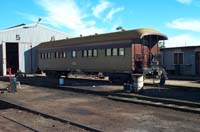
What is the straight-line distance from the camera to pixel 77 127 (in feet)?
36.5

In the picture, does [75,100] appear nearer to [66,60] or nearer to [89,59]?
[89,59]

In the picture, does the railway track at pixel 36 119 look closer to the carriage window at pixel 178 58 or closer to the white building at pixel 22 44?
the carriage window at pixel 178 58

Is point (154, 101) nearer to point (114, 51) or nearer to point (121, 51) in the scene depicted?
point (121, 51)

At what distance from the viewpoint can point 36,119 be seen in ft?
42.3

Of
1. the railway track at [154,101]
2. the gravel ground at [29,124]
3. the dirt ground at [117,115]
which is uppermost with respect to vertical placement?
the railway track at [154,101]

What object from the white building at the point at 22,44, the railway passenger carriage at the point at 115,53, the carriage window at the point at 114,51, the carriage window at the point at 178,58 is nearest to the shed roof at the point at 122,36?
the railway passenger carriage at the point at 115,53

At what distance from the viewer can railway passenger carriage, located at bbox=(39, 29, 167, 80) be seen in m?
24.3

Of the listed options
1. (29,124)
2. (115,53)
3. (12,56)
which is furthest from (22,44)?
(29,124)

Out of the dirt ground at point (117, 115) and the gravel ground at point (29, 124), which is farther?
the gravel ground at point (29, 124)

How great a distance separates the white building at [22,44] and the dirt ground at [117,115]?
1159 inches

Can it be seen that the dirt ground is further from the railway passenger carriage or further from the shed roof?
the shed roof

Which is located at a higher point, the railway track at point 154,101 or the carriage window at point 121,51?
the carriage window at point 121,51

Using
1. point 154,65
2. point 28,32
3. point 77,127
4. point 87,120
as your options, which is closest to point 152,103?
point 87,120

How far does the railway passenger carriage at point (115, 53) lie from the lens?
24266mm
